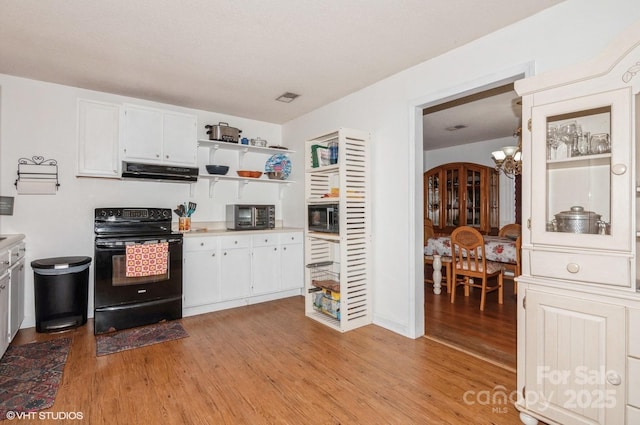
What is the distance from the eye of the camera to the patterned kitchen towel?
3.23 meters

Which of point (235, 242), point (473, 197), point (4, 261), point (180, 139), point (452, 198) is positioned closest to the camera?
point (4, 261)

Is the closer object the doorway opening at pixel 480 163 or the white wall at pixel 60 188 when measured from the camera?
the doorway opening at pixel 480 163

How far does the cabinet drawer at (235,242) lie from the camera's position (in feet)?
12.6

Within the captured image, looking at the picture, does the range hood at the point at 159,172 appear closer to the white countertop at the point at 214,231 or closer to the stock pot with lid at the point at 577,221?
the white countertop at the point at 214,231

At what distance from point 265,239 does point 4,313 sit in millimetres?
2431

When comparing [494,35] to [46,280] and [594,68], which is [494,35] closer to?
[594,68]

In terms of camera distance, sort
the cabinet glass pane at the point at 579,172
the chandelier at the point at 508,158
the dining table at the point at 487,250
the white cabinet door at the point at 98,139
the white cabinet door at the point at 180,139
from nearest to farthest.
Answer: the cabinet glass pane at the point at 579,172 → the white cabinet door at the point at 98,139 → the white cabinet door at the point at 180,139 → the dining table at the point at 487,250 → the chandelier at the point at 508,158

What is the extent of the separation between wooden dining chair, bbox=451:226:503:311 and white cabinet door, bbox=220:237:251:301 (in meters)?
2.63

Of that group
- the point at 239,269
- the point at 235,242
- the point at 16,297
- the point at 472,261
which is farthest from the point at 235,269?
the point at 472,261

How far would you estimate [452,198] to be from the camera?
6.55 m

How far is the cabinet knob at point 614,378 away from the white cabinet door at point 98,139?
424 cm

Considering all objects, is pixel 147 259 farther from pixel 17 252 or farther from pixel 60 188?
pixel 60 188

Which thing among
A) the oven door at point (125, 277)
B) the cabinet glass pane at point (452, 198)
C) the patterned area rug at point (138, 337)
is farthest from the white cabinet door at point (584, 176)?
A: the cabinet glass pane at point (452, 198)

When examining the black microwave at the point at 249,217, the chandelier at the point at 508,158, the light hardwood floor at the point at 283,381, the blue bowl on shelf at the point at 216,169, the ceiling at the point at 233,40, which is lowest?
the light hardwood floor at the point at 283,381
